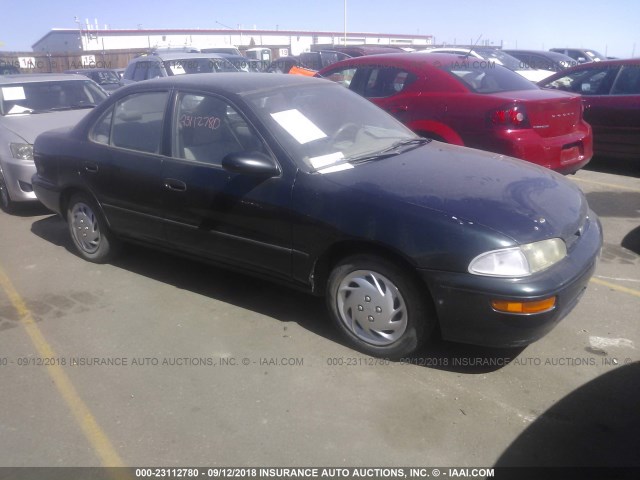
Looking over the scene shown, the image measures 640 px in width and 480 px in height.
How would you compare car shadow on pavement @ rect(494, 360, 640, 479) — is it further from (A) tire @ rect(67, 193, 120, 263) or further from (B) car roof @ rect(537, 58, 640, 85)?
(B) car roof @ rect(537, 58, 640, 85)

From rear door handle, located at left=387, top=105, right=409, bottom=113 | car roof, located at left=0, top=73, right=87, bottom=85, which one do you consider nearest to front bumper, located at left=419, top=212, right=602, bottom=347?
rear door handle, located at left=387, top=105, right=409, bottom=113

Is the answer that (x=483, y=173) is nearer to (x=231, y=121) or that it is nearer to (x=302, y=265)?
(x=302, y=265)

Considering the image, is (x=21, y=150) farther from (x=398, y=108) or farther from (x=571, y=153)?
(x=571, y=153)

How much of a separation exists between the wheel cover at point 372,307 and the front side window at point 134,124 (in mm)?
1848

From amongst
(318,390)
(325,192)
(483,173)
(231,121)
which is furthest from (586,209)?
(231,121)

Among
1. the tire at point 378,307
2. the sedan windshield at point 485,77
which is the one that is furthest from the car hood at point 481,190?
the sedan windshield at point 485,77

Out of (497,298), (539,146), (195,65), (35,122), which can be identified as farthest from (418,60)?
(195,65)

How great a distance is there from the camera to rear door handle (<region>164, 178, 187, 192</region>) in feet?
13.9

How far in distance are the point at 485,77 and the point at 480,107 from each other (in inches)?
28.7

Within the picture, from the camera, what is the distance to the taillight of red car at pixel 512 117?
614 centimetres

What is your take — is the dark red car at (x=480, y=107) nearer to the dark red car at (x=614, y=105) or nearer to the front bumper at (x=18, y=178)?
the dark red car at (x=614, y=105)

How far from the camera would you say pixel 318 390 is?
3.40m

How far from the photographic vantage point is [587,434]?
2955mm

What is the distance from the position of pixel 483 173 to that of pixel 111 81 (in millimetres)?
14867
